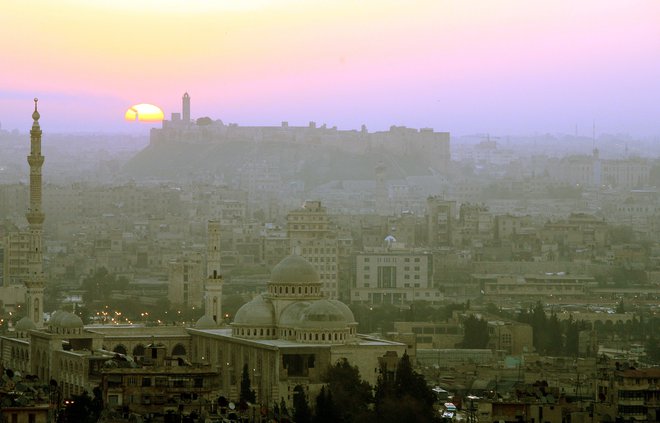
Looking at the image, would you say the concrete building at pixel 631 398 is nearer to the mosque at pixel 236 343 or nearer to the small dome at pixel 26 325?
the mosque at pixel 236 343

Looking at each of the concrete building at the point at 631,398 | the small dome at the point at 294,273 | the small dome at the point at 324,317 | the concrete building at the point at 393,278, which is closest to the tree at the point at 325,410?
the concrete building at the point at 631,398

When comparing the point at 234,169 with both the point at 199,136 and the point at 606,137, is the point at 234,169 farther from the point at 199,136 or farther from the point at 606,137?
the point at 606,137

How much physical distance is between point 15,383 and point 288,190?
114779 mm

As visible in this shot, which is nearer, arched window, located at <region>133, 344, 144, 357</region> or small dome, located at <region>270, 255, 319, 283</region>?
small dome, located at <region>270, 255, 319, 283</region>

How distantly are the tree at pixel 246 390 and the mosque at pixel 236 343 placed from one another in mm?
270

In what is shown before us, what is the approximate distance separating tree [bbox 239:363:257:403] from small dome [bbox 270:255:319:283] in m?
3.70

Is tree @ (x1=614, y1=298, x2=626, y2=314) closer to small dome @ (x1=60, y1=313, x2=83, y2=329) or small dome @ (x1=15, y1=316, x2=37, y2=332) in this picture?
small dome @ (x1=15, y1=316, x2=37, y2=332)

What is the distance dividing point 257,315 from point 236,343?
731mm

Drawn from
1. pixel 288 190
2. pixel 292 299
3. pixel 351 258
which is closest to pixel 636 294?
pixel 351 258

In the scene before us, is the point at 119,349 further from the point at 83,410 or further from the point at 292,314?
the point at 83,410

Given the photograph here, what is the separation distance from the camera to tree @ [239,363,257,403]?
46622 mm

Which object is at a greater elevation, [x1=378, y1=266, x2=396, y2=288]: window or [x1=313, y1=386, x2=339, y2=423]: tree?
[x1=378, y1=266, x2=396, y2=288]: window

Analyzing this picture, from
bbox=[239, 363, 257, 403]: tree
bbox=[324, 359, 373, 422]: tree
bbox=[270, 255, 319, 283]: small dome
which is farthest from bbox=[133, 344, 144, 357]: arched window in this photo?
bbox=[324, 359, 373, 422]: tree

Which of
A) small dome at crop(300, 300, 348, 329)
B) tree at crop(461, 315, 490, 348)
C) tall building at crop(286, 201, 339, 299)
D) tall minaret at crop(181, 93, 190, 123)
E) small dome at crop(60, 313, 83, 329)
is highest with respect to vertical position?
tall minaret at crop(181, 93, 190, 123)
